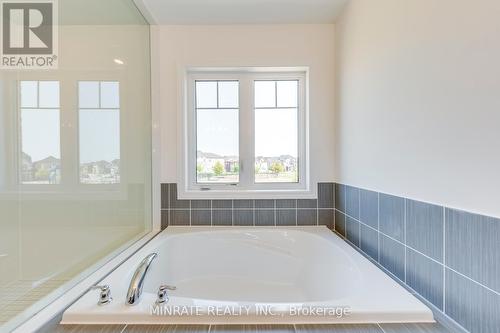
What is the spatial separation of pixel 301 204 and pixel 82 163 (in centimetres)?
158

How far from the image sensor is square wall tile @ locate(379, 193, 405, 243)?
4.10 ft

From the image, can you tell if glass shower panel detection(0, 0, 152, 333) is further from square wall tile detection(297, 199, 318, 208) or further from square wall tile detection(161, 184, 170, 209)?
square wall tile detection(297, 199, 318, 208)

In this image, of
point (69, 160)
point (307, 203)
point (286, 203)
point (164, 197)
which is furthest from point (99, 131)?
point (307, 203)

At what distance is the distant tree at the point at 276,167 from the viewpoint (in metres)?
2.34

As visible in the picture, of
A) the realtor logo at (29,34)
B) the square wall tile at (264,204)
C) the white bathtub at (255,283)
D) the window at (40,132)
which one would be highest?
the realtor logo at (29,34)

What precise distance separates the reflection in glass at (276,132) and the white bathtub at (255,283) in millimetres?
503

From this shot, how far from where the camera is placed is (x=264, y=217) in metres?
2.19

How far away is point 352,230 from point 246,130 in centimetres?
116

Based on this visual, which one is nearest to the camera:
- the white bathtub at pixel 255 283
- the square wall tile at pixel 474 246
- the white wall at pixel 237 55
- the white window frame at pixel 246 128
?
the square wall tile at pixel 474 246

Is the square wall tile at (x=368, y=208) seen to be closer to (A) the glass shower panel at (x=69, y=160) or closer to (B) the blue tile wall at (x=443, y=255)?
(B) the blue tile wall at (x=443, y=255)

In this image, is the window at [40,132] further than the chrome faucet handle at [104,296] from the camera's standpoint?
Yes

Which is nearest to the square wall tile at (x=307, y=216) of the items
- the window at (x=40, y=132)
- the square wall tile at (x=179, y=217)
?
the square wall tile at (x=179, y=217)

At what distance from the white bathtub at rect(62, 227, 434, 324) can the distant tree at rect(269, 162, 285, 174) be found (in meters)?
0.51

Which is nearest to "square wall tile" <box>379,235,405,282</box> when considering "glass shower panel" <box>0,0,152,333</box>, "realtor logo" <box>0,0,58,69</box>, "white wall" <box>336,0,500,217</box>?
"white wall" <box>336,0,500,217</box>
